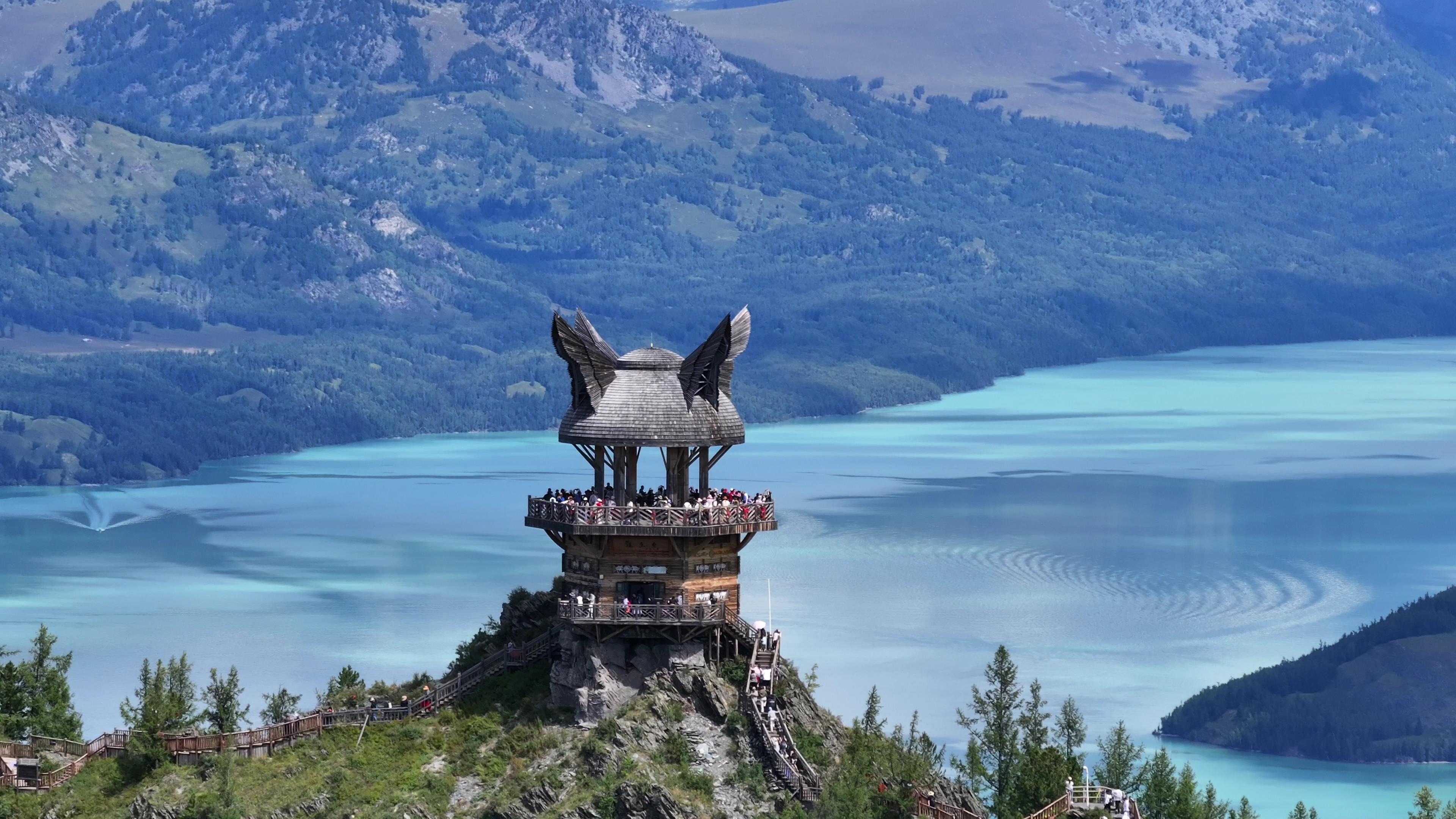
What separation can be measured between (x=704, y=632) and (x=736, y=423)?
4310mm

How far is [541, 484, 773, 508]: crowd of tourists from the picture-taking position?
5894 cm

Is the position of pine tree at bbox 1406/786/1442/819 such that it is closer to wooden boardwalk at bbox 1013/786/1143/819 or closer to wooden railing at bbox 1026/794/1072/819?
wooden boardwalk at bbox 1013/786/1143/819

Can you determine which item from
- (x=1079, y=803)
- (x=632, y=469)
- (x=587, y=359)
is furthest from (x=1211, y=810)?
(x=587, y=359)

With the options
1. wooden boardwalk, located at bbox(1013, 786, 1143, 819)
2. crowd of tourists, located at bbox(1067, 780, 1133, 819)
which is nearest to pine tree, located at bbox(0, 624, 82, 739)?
wooden boardwalk, located at bbox(1013, 786, 1143, 819)

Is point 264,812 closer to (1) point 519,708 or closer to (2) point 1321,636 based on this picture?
(1) point 519,708

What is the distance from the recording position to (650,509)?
58.5 metres

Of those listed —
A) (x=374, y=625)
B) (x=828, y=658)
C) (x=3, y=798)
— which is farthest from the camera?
(x=374, y=625)

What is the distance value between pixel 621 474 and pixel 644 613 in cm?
317

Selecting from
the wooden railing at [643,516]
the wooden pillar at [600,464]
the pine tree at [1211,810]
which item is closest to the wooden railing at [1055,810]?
A: the wooden railing at [643,516]

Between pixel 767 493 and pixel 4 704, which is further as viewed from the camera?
pixel 4 704

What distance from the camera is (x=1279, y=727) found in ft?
541

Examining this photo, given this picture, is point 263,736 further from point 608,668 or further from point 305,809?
point 608,668

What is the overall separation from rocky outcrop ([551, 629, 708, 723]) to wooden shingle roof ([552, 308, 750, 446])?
3959 millimetres

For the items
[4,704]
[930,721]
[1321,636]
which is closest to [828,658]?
[930,721]
